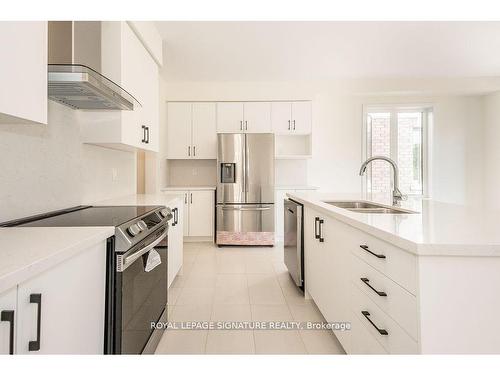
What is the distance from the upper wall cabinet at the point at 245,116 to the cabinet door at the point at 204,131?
0.14 meters

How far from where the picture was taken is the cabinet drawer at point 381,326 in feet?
3.35

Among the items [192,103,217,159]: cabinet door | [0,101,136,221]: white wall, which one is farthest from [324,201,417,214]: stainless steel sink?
[192,103,217,159]: cabinet door

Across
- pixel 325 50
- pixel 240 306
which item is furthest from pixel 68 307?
pixel 325 50

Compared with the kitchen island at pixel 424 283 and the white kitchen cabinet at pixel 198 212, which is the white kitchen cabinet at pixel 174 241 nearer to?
the kitchen island at pixel 424 283

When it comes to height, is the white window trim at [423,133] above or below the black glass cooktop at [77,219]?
above

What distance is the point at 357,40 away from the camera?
3527mm

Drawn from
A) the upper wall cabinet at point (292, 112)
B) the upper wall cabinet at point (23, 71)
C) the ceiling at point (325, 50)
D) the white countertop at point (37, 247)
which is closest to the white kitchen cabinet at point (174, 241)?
the white countertop at point (37, 247)

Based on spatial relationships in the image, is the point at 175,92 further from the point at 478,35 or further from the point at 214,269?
the point at 478,35

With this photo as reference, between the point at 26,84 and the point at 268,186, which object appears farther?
the point at 268,186

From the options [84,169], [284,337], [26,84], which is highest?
[26,84]

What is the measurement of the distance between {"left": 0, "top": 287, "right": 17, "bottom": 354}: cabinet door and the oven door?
53 centimetres

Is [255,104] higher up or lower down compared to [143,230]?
higher up

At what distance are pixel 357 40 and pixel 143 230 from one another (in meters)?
3.34
